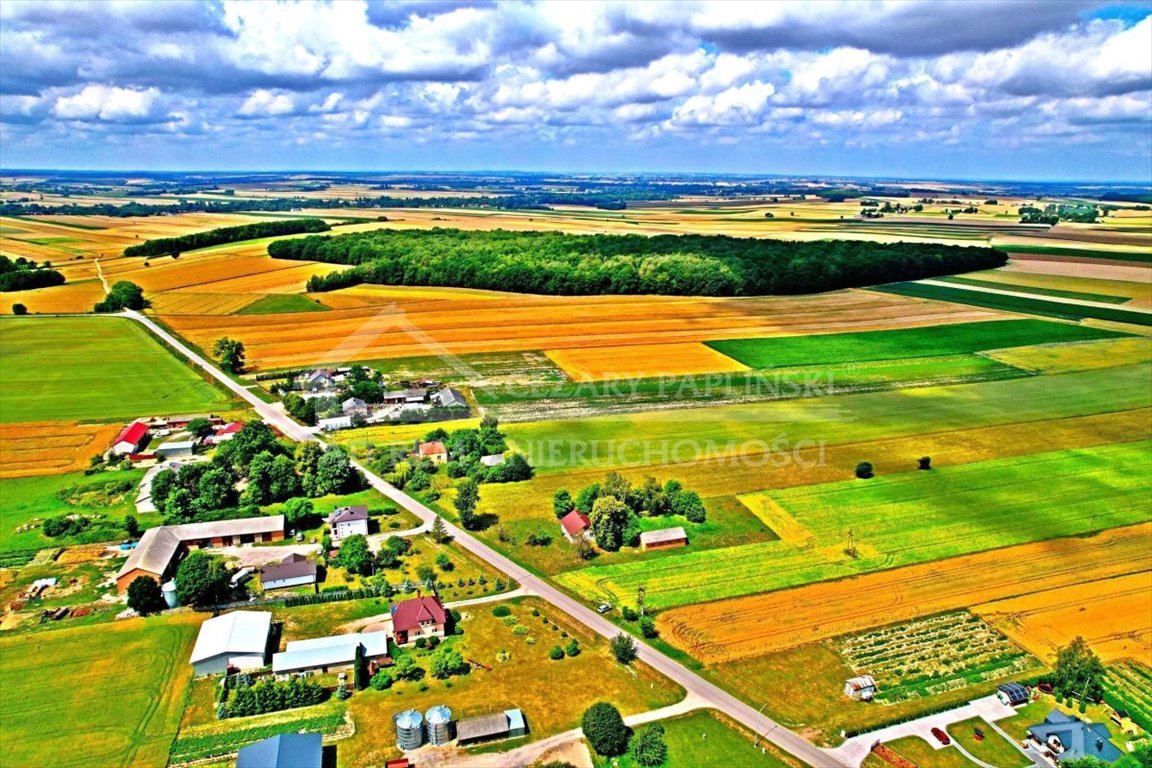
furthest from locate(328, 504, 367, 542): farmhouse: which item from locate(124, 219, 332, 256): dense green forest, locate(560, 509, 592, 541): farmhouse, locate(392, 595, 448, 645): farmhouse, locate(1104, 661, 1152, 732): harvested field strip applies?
locate(124, 219, 332, 256): dense green forest

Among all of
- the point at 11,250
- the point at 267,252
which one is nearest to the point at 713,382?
the point at 267,252

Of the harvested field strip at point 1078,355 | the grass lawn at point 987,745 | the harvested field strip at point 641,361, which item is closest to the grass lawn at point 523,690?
the grass lawn at point 987,745

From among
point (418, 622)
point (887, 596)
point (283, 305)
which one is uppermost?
point (283, 305)

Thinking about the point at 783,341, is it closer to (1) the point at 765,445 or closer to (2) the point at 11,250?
(1) the point at 765,445

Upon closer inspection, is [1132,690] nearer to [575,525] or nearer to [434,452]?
[575,525]

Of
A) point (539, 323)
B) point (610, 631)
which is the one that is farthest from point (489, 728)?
point (539, 323)

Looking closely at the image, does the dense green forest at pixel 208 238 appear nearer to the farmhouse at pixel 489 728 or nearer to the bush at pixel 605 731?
the farmhouse at pixel 489 728
